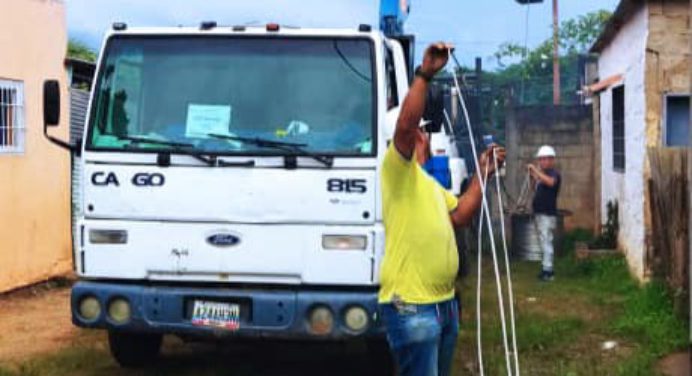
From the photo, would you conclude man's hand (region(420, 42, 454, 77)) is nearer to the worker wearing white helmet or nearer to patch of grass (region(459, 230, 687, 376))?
patch of grass (region(459, 230, 687, 376))

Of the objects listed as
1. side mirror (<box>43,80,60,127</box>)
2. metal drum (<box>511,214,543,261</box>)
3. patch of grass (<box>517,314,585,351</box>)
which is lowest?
patch of grass (<box>517,314,585,351</box>)

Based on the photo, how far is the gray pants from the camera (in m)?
11.5

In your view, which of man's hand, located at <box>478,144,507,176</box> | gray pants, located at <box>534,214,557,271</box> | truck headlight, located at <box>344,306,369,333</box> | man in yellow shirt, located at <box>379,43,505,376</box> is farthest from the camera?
gray pants, located at <box>534,214,557,271</box>

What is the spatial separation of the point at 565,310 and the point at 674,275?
57.9 inches

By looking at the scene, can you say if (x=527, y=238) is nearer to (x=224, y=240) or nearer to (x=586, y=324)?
(x=586, y=324)

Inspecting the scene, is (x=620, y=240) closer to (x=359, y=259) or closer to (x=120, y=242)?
(x=359, y=259)

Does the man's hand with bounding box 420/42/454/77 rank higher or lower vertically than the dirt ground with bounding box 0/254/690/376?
higher

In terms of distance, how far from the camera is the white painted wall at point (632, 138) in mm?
9953

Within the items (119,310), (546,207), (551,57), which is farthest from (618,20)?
(551,57)

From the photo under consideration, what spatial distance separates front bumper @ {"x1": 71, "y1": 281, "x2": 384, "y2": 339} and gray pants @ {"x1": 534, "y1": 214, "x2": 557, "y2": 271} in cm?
595

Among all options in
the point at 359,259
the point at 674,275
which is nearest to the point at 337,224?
the point at 359,259

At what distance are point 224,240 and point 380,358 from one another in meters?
Answer: 1.46

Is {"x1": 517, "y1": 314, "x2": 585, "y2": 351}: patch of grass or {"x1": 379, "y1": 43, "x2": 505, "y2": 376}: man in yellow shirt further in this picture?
{"x1": 517, "y1": 314, "x2": 585, "y2": 351}: patch of grass

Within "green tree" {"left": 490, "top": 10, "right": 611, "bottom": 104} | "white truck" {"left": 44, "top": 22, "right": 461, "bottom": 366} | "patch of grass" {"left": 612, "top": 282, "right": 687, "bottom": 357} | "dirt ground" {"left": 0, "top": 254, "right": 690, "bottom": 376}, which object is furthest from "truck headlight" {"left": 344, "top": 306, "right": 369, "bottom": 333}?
"green tree" {"left": 490, "top": 10, "right": 611, "bottom": 104}
